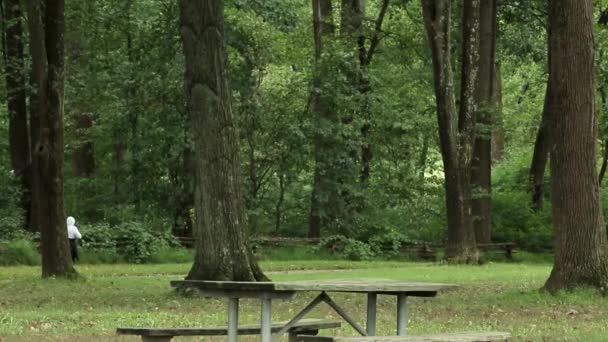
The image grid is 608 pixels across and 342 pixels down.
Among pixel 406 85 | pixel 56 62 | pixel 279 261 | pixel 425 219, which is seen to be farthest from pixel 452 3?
pixel 56 62

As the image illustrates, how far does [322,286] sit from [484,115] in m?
24.8

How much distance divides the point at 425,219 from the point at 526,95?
563 inches

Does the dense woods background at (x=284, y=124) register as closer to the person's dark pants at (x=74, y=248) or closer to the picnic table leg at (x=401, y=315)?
the person's dark pants at (x=74, y=248)

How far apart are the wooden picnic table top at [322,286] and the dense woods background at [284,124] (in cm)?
2301

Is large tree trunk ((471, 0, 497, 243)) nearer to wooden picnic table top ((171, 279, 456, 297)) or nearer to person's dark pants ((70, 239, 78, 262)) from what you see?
person's dark pants ((70, 239, 78, 262))

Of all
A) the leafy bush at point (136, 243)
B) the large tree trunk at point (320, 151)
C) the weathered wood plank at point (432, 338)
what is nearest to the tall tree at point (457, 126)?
the large tree trunk at point (320, 151)

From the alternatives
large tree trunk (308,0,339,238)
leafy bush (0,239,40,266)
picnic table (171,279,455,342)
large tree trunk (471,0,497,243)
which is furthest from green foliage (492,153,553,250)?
picnic table (171,279,455,342)

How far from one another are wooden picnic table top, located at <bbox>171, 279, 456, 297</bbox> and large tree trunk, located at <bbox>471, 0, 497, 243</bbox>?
2282cm

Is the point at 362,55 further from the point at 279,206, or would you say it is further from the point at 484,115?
the point at 484,115

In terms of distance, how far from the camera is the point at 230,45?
35.0m

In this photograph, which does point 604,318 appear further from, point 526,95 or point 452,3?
point 526,95

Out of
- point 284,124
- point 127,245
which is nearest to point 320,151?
point 284,124

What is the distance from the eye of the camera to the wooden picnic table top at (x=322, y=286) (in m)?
8.65

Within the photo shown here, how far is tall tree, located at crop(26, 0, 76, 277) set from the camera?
851 inches
